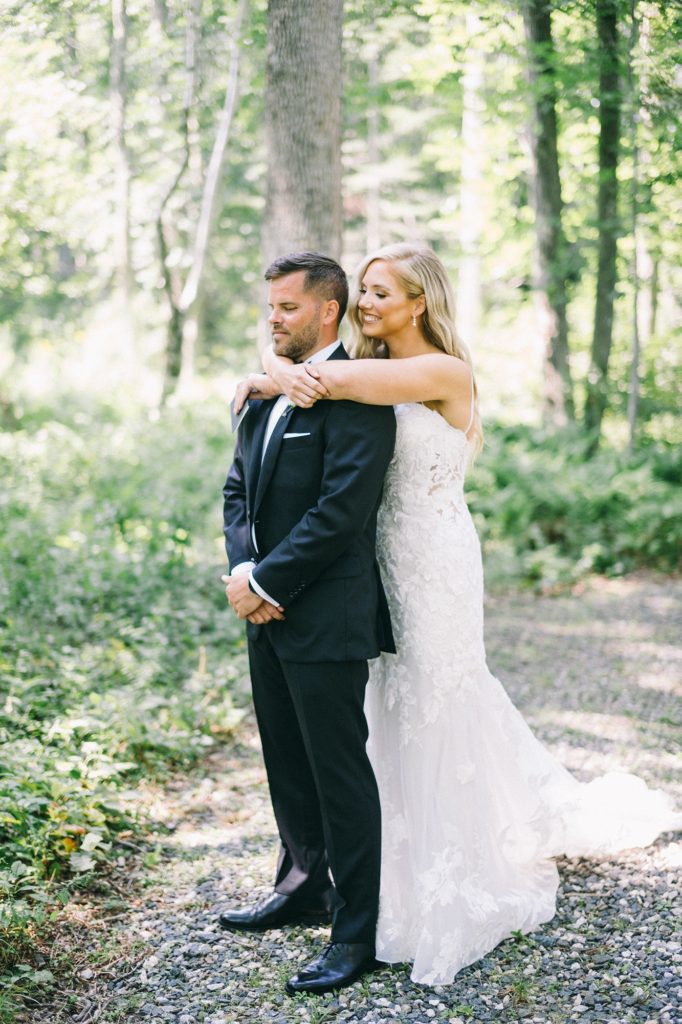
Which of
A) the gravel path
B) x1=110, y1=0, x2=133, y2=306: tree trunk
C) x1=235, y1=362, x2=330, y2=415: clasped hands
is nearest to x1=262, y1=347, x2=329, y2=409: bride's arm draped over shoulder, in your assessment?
x1=235, y1=362, x2=330, y2=415: clasped hands

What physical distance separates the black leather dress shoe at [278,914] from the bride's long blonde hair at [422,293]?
193 cm

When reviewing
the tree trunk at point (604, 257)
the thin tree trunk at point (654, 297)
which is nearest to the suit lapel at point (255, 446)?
the tree trunk at point (604, 257)

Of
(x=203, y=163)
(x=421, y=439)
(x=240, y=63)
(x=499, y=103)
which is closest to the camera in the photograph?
(x=421, y=439)

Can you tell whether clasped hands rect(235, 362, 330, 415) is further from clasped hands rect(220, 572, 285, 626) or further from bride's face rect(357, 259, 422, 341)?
clasped hands rect(220, 572, 285, 626)

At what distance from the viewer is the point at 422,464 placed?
3137mm

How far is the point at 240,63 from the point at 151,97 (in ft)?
7.23

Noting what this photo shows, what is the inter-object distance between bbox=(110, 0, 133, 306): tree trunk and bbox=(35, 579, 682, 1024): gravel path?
37.7ft

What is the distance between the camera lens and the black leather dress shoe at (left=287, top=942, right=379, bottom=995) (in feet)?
9.81

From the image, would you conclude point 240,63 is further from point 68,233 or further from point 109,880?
point 109,880

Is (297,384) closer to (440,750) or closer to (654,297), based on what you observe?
(440,750)

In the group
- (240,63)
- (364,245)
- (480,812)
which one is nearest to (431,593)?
(480,812)

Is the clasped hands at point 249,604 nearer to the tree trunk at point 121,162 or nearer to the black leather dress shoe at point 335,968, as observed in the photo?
the black leather dress shoe at point 335,968

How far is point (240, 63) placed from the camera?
11992 mm

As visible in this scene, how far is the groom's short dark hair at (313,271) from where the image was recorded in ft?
9.62
